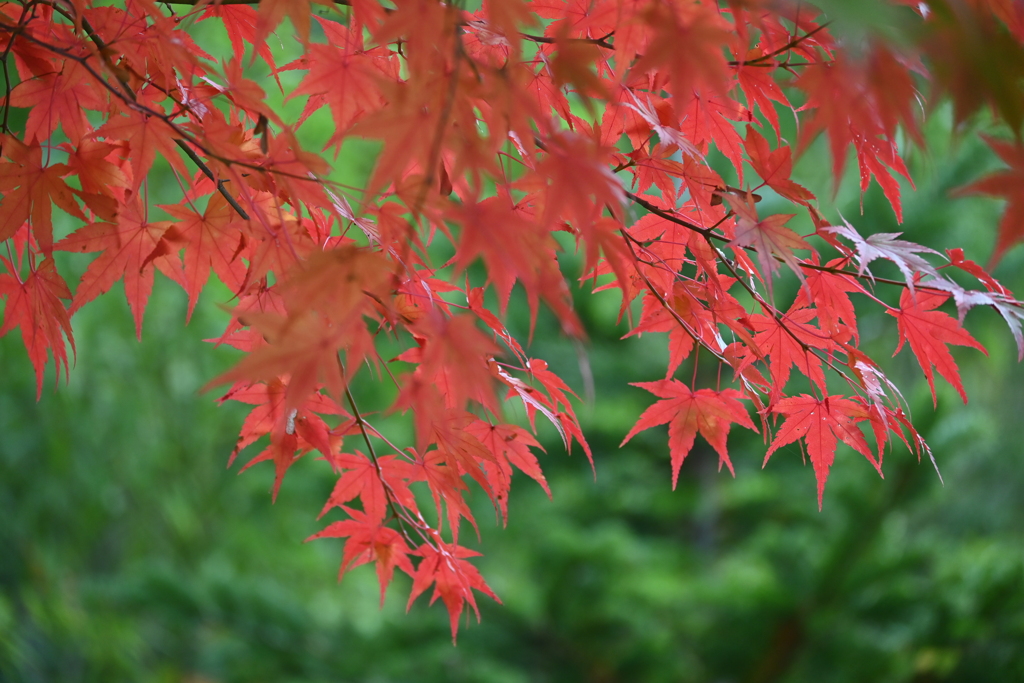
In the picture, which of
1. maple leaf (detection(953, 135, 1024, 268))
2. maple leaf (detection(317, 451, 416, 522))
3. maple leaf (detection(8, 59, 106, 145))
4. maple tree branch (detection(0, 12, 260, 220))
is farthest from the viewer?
maple leaf (detection(317, 451, 416, 522))

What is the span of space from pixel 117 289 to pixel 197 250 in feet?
9.34

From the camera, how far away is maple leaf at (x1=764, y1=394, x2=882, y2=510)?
0.66 meters

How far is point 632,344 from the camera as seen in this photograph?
3434 millimetres

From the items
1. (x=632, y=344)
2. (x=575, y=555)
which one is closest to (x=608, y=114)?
(x=575, y=555)

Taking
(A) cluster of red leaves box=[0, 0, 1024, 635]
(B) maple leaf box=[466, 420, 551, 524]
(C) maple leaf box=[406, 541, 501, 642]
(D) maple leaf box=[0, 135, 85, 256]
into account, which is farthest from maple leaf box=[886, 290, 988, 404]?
(D) maple leaf box=[0, 135, 85, 256]

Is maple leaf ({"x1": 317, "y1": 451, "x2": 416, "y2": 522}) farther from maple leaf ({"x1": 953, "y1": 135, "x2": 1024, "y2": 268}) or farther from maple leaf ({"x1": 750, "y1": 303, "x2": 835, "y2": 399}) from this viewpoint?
maple leaf ({"x1": 953, "y1": 135, "x2": 1024, "y2": 268})

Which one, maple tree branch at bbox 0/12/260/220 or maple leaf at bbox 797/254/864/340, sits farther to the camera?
maple leaf at bbox 797/254/864/340

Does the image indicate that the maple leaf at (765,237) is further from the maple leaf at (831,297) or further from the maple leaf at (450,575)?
the maple leaf at (450,575)

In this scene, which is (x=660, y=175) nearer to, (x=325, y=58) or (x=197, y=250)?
(x=325, y=58)

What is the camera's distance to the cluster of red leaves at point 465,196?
1.27 ft

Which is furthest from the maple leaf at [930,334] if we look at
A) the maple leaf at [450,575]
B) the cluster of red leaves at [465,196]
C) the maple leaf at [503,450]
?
the maple leaf at [450,575]

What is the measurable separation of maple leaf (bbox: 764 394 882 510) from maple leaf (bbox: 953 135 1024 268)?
11.4 inches

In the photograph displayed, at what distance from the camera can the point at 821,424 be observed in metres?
0.67

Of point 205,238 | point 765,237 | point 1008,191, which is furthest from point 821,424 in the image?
point 205,238
